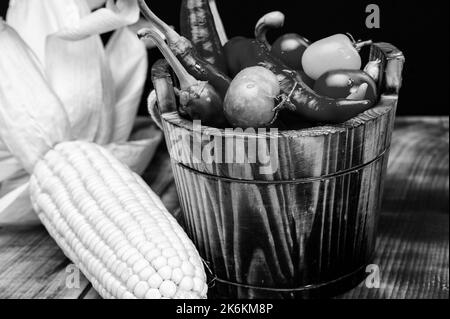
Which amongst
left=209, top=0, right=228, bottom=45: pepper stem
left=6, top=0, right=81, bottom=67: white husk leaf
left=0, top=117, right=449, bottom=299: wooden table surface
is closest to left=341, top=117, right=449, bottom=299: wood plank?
left=0, top=117, right=449, bottom=299: wooden table surface

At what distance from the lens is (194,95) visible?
34.6 inches

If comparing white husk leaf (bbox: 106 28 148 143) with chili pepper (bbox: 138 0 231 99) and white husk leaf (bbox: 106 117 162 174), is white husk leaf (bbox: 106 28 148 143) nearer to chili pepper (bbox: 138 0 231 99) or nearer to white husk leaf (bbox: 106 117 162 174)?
white husk leaf (bbox: 106 117 162 174)

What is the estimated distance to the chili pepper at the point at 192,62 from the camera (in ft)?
3.11

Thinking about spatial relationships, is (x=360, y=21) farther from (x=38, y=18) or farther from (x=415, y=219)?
(x=38, y=18)

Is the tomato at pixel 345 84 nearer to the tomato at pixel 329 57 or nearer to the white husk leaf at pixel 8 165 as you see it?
the tomato at pixel 329 57

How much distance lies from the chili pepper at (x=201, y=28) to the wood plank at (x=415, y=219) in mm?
365

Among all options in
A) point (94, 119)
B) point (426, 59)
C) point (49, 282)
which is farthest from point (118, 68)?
point (426, 59)

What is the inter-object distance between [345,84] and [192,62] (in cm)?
21

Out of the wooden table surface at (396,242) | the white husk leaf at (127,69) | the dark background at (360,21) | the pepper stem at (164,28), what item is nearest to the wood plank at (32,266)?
the wooden table surface at (396,242)

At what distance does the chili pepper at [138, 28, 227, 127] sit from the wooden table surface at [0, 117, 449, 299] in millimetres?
271

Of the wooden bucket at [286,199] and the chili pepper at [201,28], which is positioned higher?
the chili pepper at [201,28]

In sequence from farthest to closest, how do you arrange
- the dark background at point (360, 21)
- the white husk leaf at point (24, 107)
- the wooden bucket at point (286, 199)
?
the dark background at point (360, 21)
the white husk leaf at point (24, 107)
the wooden bucket at point (286, 199)

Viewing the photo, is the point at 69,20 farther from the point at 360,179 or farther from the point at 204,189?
the point at 360,179

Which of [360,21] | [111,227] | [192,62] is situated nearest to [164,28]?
[192,62]
